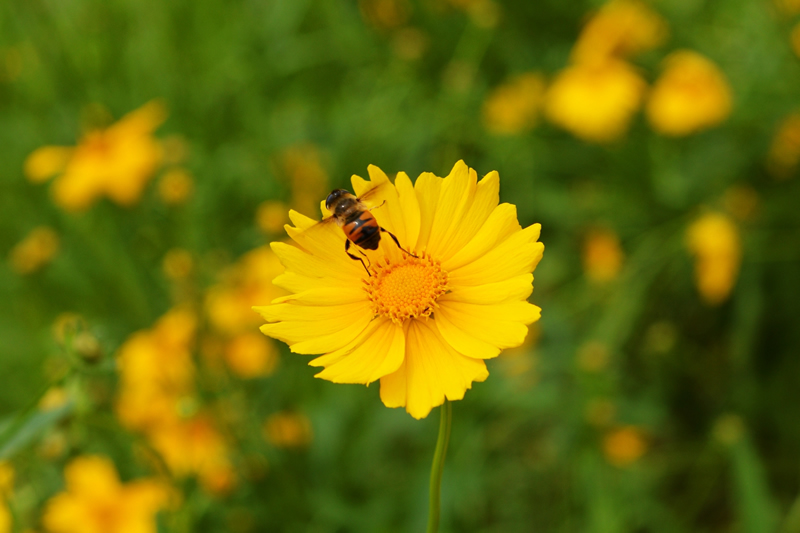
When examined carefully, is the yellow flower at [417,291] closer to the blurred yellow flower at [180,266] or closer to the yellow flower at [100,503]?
the blurred yellow flower at [180,266]

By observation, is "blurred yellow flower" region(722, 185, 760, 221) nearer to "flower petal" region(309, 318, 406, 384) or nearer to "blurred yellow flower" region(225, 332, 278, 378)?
"blurred yellow flower" region(225, 332, 278, 378)

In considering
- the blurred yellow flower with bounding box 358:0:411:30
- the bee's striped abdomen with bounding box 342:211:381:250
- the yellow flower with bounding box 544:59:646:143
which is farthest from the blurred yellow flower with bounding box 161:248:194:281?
the blurred yellow flower with bounding box 358:0:411:30

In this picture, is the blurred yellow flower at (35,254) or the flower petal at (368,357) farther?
the blurred yellow flower at (35,254)

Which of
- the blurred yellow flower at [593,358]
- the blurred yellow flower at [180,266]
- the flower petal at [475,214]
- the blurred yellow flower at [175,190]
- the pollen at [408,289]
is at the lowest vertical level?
the pollen at [408,289]

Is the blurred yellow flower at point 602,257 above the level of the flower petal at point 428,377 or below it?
above

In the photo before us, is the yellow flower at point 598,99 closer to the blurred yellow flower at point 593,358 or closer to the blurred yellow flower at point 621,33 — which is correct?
the blurred yellow flower at point 621,33

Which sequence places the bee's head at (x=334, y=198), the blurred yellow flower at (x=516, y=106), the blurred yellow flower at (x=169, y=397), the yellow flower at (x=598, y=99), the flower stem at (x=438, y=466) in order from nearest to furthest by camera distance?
1. the flower stem at (x=438, y=466)
2. the bee's head at (x=334, y=198)
3. the blurred yellow flower at (x=169, y=397)
4. the yellow flower at (x=598, y=99)
5. the blurred yellow flower at (x=516, y=106)

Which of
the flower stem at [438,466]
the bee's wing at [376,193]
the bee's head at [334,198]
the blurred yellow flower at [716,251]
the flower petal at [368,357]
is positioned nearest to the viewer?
the flower stem at [438,466]

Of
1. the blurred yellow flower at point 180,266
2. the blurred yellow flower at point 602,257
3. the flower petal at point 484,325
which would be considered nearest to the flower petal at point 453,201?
the flower petal at point 484,325

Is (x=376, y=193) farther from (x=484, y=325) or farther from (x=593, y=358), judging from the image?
(x=593, y=358)
